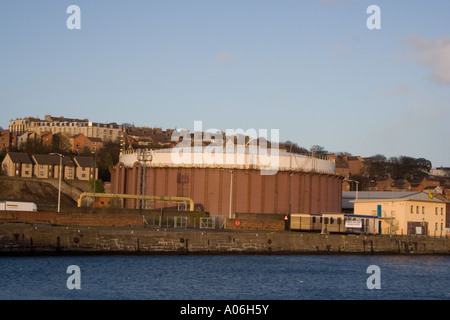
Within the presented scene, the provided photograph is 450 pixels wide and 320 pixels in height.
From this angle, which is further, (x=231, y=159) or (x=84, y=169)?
(x=84, y=169)

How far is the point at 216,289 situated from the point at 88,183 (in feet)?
331

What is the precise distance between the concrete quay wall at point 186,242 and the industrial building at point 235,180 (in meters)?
19.3

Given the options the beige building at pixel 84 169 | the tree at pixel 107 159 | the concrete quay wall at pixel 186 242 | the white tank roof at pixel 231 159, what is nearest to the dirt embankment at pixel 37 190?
the tree at pixel 107 159

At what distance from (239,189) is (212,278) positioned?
4368cm

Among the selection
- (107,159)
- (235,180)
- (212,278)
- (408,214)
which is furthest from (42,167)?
(212,278)

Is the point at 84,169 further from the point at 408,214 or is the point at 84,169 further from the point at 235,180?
the point at 408,214

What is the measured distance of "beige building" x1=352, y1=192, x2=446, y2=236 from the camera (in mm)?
80938

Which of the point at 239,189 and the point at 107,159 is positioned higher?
the point at 107,159

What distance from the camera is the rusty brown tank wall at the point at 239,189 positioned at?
88.3 metres

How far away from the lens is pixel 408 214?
81062 mm

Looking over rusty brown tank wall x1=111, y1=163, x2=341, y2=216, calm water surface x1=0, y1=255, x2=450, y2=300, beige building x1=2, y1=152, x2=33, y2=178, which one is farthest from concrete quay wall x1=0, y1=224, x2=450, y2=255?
beige building x1=2, y1=152, x2=33, y2=178

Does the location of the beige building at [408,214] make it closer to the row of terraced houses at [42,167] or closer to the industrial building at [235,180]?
the industrial building at [235,180]

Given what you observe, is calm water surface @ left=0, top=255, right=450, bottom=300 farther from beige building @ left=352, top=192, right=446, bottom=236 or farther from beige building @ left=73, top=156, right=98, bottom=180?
beige building @ left=73, top=156, right=98, bottom=180
